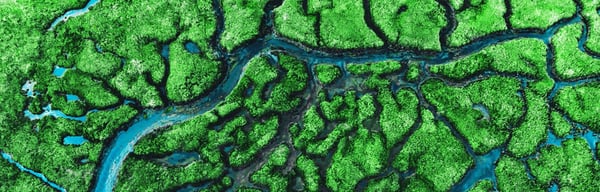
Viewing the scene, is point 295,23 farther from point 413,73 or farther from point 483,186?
point 483,186

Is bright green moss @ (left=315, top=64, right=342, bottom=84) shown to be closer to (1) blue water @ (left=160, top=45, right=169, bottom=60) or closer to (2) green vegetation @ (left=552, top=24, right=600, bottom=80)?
(1) blue water @ (left=160, top=45, right=169, bottom=60)

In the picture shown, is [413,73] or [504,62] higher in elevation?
[413,73]

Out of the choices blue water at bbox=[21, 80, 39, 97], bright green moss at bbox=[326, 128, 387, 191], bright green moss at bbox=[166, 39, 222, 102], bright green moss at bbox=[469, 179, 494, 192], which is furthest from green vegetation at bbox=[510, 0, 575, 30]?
blue water at bbox=[21, 80, 39, 97]

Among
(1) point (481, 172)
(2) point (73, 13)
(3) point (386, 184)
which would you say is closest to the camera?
(3) point (386, 184)

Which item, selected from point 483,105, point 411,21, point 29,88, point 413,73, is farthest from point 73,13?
point 483,105

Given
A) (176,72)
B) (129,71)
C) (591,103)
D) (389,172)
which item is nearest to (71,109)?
(129,71)

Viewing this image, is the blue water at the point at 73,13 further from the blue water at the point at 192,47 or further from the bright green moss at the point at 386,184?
the bright green moss at the point at 386,184

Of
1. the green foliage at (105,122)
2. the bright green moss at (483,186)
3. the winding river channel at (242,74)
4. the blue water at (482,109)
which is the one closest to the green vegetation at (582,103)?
the winding river channel at (242,74)
